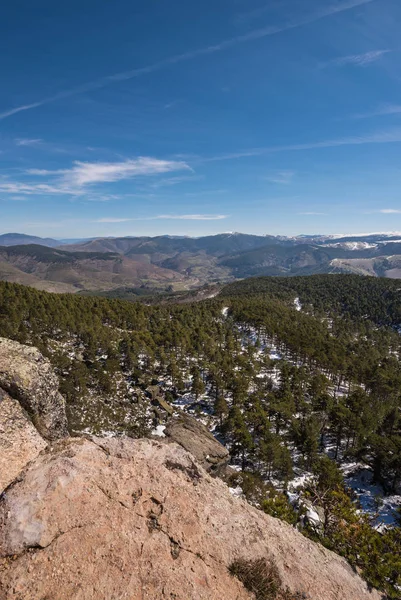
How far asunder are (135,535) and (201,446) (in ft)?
175

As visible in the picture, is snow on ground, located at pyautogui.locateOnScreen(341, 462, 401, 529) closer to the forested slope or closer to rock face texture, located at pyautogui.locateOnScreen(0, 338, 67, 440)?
the forested slope

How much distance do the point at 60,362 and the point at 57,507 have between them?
91208 millimetres

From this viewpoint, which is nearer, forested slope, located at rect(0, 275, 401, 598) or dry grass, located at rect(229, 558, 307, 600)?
dry grass, located at rect(229, 558, 307, 600)

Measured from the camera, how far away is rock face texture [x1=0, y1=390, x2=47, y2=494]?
15.3 m

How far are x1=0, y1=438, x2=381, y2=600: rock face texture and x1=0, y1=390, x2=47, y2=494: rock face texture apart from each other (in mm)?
1757

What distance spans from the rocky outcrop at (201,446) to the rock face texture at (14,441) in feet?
148

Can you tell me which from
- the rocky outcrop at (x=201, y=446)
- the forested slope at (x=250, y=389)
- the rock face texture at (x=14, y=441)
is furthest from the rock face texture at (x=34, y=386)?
the rocky outcrop at (x=201, y=446)

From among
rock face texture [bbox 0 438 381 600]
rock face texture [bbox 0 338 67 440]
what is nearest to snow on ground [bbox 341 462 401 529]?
rock face texture [bbox 0 438 381 600]

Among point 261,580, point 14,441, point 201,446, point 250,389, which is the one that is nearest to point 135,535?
point 261,580

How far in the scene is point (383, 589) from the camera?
1794 centimetres

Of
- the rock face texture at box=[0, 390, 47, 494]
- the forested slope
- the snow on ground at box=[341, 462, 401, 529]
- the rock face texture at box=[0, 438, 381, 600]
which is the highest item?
the rock face texture at box=[0, 390, 47, 494]

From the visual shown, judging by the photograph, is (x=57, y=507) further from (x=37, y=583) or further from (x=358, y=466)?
(x=358, y=466)

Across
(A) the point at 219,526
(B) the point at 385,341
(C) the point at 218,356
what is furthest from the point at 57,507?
(B) the point at 385,341

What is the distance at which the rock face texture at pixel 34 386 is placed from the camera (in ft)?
66.6
